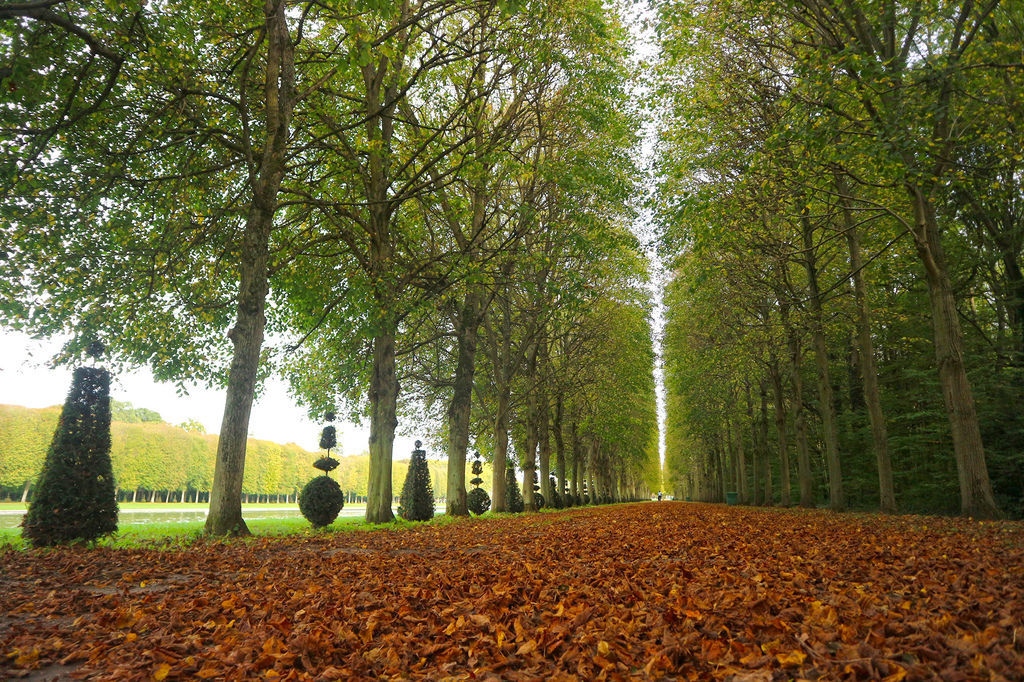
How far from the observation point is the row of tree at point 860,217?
10.1m

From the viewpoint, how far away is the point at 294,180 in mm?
15375

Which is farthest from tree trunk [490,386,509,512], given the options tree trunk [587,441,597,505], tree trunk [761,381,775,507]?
tree trunk [587,441,597,505]

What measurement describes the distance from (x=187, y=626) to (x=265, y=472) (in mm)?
74177

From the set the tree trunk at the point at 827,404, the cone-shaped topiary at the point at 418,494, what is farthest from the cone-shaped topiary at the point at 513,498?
the tree trunk at the point at 827,404

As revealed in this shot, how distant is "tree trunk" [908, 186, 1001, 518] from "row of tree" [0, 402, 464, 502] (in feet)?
82.9

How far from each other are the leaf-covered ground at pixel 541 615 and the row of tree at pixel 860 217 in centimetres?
740

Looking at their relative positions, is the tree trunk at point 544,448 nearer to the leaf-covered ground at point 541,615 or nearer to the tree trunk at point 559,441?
the tree trunk at point 559,441

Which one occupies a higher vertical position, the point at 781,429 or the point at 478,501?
the point at 781,429

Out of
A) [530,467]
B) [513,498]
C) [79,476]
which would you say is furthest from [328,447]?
[513,498]

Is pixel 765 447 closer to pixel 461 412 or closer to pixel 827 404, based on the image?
pixel 827 404

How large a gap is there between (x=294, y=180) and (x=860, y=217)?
1938cm

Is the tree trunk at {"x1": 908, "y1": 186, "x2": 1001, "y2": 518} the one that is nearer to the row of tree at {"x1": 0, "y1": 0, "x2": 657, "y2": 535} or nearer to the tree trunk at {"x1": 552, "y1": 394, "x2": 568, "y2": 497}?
the row of tree at {"x1": 0, "y1": 0, "x2": 657, "y2": 535}

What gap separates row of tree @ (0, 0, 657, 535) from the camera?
10844mm

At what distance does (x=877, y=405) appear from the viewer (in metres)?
14.8
